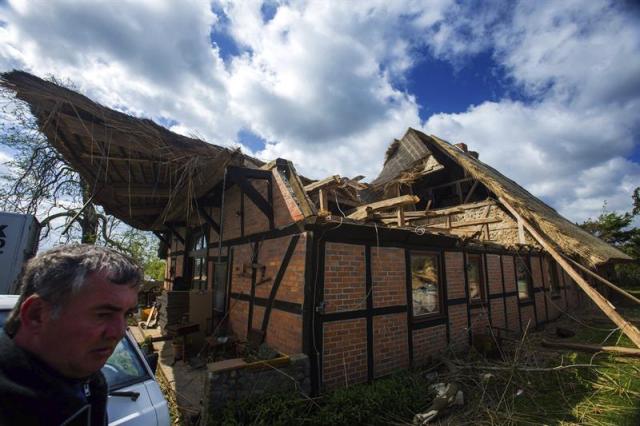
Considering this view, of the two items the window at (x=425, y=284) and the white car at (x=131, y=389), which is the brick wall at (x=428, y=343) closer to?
the window at (x=425, y=284)

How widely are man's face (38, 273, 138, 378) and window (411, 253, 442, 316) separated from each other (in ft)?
17.4

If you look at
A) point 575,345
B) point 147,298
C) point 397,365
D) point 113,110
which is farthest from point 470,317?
point 147,298

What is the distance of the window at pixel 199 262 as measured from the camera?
834 centimetres

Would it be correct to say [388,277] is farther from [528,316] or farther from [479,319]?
[528,316]

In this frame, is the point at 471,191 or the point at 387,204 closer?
the point at 387,204

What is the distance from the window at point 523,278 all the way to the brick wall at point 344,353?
6.73 metres

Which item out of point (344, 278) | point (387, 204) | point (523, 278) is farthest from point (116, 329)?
point (523, 278)

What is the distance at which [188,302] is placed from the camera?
6.98 metres

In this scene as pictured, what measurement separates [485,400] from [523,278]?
21.1 ft

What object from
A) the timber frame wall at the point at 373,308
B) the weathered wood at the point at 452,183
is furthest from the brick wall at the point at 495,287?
the weathered wood at the point at 452,183

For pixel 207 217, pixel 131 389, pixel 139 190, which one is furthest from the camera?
pixel 207 217

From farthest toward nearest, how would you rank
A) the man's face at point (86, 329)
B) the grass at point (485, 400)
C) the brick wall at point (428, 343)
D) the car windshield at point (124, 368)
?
the brick wall at point (428, 343)
the grass at point (485, 400)
the car windshield at point (124, 368)
the man's face at point (86, 329)

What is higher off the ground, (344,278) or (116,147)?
(116,147)

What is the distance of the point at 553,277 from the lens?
11.0 m
